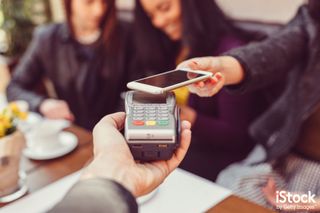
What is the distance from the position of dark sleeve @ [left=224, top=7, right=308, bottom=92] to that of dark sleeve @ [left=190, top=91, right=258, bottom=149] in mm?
224

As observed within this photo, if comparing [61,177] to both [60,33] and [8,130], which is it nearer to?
[8,130]

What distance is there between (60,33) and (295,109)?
3.32ft

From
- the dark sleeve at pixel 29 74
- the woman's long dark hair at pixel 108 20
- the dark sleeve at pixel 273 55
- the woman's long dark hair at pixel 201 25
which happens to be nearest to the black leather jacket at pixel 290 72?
the dark sleeve at pixel 273 55

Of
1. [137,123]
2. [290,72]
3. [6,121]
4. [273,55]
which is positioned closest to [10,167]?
[6,121]

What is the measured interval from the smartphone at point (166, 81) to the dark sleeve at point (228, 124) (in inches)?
23.0

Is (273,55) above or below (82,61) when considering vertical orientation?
above

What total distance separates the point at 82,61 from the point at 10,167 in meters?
0.81

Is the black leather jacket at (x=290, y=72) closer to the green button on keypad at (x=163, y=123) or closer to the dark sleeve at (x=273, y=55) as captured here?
the dark sleeve at (x=273, y=55)

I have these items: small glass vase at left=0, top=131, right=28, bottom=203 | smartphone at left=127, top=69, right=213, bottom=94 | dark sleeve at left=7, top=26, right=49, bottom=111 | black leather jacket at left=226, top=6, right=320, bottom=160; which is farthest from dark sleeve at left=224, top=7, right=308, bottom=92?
dark sleeve at left=7, top=26, right=49, bottom=111

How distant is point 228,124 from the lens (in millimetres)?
1229

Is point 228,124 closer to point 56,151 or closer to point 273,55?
point 273,55

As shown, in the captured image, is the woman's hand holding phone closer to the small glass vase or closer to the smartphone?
the smartphone

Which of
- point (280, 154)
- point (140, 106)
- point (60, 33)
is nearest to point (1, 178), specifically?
point (140, 106)

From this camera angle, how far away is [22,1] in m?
2.57
